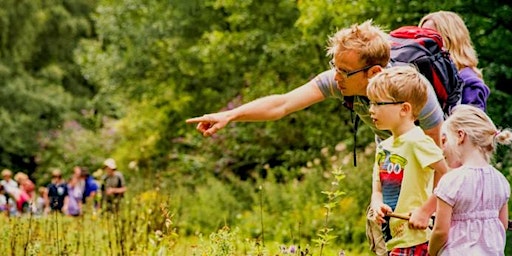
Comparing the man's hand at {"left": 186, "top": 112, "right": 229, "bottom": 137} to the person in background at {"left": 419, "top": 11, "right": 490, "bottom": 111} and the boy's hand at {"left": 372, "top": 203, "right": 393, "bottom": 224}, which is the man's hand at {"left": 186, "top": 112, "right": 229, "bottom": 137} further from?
the person in background at {"left": 419, "top": 11, "right": 490, "bottom": 111}

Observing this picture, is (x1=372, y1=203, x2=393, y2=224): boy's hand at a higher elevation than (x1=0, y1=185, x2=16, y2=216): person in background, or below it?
below

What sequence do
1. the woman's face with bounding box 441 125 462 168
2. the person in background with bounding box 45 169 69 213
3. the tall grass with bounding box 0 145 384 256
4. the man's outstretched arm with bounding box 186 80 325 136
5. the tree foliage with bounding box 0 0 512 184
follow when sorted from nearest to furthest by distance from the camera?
the woman's face with bounding box 441 125 462 168 < the man's outstretched arm with bounding box 186 80 325 136 < the person in background with bounding box 45 169 69 213 < the tall grass with bounding box 0 145 384 256 < the tree foliage with bounding box 0 0 512 184

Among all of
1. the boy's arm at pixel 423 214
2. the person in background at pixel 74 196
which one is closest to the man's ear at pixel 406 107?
the boy's arm at pixel 423 214

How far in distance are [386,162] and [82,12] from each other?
95.3 feet

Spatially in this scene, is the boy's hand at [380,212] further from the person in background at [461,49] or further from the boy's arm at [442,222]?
the person in background at [461,49]

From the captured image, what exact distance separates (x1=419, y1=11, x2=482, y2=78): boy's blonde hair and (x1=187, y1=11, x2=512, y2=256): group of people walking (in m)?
1.27

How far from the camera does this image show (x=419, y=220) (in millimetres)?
3875

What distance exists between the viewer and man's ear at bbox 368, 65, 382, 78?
14.0ft

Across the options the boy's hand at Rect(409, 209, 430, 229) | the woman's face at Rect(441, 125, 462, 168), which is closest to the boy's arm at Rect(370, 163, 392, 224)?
the boy's hand at Rect(409, 209, 430, 229)

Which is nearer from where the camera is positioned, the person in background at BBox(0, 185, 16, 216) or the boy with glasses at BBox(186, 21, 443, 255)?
the boy with glasses at BBox(186, 21, 443, 255)

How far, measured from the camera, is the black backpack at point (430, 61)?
176 inches

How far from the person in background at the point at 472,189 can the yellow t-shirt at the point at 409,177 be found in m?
0.12

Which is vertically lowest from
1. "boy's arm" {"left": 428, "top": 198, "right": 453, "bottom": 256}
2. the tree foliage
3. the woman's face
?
"boy's arm" {"left": 428, "top": 198, "right": 453, "bottom": 256}

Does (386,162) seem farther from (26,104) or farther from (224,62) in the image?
(26,104)
